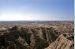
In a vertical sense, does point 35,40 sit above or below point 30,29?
below

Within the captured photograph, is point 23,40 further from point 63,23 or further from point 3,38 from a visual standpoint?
point 63,23

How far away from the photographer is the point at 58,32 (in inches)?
70.2

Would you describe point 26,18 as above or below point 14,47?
above

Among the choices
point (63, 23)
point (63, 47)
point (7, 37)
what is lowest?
point (63, 47)

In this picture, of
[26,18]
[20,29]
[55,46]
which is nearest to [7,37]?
[20,29]

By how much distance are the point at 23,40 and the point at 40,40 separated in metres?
0.17

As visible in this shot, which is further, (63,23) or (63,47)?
(63,23)

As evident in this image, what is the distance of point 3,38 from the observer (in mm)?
1735

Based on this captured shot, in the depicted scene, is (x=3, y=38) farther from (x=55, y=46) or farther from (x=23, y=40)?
(x=55, y=46)

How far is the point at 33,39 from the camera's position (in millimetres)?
1770

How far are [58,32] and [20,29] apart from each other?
38cm

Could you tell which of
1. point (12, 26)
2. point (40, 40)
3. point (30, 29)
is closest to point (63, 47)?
point (40, 40)

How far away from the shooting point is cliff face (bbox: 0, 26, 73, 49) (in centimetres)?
173

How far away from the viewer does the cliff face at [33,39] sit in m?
1.73
